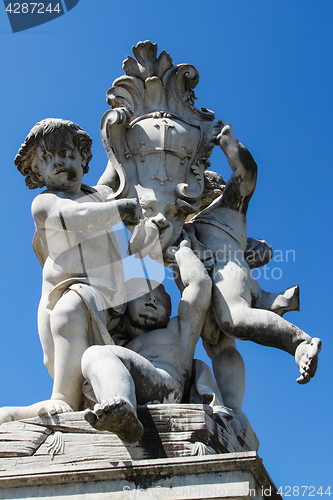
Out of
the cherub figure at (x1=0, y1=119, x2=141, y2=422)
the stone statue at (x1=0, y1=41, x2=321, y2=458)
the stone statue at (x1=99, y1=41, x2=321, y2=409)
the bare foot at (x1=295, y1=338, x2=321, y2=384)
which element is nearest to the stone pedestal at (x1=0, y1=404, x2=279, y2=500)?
the stone statue at (x1=0, y1=41, x2=321, y2=458)

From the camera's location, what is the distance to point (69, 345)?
5520mm

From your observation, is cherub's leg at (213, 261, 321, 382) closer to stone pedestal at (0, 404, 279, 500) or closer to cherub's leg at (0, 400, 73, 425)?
stone pedestal at (0, 404, 279, 500)

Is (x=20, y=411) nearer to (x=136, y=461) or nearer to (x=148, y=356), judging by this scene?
(x=148, y=356)

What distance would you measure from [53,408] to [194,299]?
1609mm

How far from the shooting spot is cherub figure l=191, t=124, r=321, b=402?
591 centimetres

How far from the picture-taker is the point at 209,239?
685 centimetres

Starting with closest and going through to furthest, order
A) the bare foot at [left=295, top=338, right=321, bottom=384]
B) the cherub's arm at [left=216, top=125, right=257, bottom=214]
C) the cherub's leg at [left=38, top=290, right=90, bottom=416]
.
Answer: the cherub's leg at [left=38, top=290, right=90, bottom=416] → the bare foot at [left=295, top=338, right=321, bottom=384] → the cherub's arm at [left=216, top=125, right=257, bottom=214]

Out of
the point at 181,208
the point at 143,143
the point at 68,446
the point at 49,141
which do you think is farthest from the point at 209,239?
the point at 68,446

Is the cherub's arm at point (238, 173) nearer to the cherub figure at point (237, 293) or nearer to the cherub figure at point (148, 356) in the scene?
the cherub figure at point (237, 293)

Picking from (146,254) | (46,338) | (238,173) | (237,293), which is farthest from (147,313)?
(238,173)

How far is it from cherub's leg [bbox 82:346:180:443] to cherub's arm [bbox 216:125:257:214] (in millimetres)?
2232

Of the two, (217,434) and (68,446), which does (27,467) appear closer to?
(68,446)

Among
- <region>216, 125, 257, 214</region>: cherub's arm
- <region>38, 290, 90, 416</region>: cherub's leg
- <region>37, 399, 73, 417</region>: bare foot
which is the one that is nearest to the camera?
<region>37, 399, 73, 417</region>: bare foot

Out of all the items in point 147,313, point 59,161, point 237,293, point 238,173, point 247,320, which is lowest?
point 247,320
